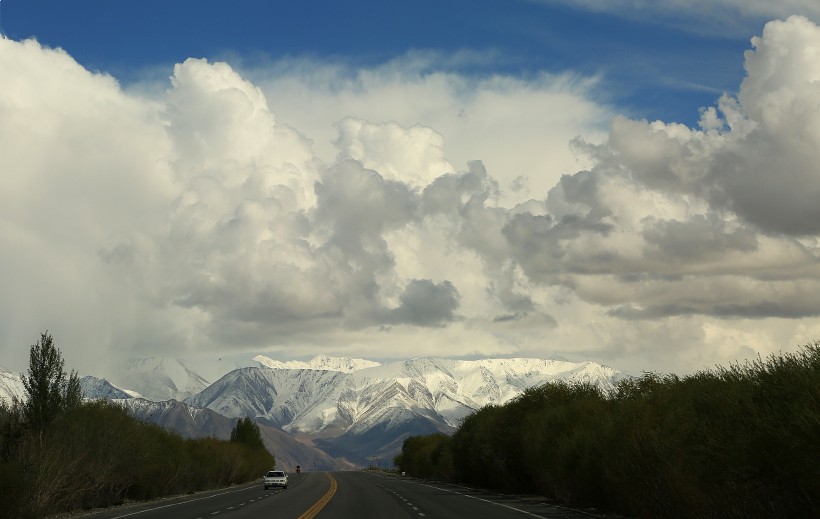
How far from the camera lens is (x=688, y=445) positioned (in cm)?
2548

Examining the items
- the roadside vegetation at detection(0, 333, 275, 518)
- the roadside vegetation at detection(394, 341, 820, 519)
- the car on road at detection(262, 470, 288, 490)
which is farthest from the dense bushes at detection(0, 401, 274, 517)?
the roadside vegetation at detection(394, 341, 820, 519)

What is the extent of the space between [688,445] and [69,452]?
27781 mm

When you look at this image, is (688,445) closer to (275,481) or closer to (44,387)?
(44,387)

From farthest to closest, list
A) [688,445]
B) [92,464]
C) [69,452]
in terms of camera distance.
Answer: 1. [92,464]
2. [69,452]
3. [688,445]

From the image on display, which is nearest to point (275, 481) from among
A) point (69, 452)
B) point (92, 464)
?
point (92, 464)

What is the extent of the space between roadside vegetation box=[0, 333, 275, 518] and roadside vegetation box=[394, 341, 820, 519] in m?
21.3

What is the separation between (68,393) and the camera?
4947cm

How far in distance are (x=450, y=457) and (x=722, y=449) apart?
80.1 metres

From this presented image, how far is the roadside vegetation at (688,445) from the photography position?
20266 mm

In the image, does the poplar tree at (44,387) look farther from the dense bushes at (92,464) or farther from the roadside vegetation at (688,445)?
the roadside vegetation at (688,445)

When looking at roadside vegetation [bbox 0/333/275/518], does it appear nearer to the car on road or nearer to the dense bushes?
the dense bushes

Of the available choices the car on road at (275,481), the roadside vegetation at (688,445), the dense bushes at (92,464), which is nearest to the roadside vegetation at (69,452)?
the dense bushes at (92,464)

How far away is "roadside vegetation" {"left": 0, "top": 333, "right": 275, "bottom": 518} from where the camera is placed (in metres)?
36.7

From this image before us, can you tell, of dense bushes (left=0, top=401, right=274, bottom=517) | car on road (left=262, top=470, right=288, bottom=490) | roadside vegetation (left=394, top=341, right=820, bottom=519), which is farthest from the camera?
car on road (left=262, top=470, right=288, bottom=490)
